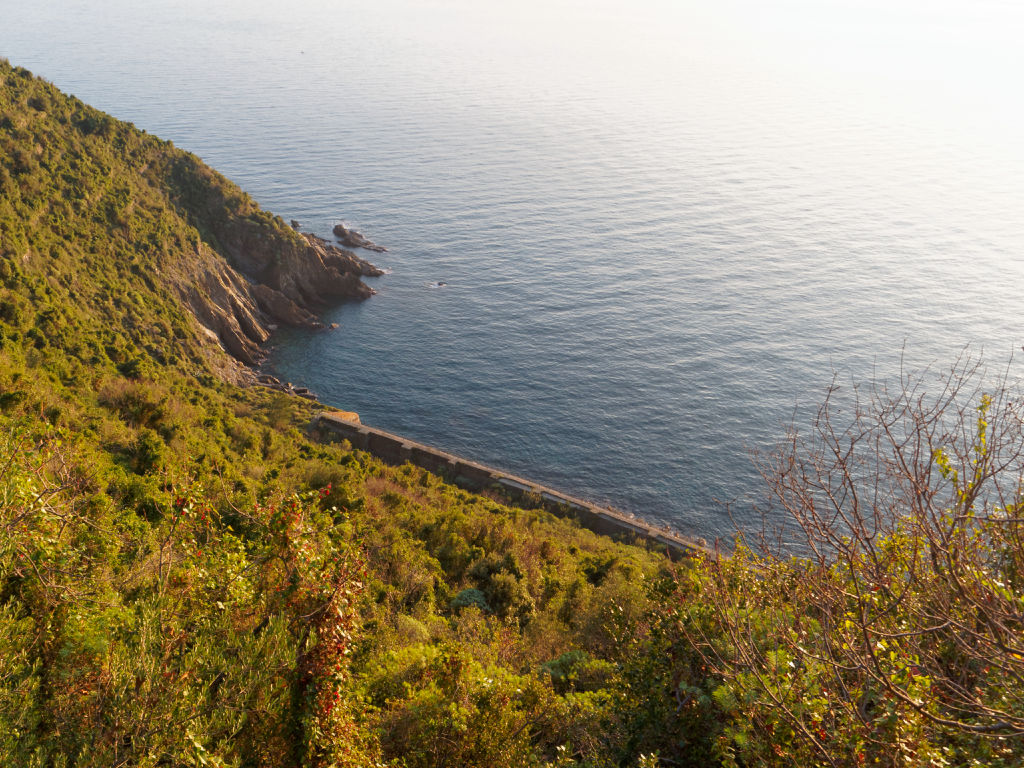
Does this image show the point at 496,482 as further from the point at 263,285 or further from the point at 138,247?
the point at 263,285

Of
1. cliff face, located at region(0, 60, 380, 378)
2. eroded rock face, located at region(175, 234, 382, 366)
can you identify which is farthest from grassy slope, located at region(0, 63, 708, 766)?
eroded rock face, located at region(175, 234, 382, 366)

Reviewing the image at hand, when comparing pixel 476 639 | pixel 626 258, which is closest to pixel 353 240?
pixel 626 258

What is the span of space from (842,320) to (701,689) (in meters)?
65.2

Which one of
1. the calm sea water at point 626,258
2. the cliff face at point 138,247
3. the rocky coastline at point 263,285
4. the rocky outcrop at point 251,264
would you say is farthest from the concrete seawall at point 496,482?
the rocky outcrop at point 251,264

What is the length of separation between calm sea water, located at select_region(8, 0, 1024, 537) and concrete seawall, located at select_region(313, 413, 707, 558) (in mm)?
3058

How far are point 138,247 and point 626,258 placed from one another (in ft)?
179

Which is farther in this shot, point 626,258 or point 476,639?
point 626,258

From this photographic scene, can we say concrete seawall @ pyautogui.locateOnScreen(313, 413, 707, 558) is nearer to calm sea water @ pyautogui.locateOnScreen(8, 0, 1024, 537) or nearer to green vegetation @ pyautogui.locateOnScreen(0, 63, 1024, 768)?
calm sea water @ pyautogui.locateOnScreen(8, 0, 1024, 537)

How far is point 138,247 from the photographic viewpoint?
54.8m

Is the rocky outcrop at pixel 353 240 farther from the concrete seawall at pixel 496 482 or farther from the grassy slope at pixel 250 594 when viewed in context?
the grassy slope at pixel 250 594

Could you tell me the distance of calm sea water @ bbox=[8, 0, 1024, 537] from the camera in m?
54.2

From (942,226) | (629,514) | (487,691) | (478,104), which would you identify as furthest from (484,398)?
(478,104)

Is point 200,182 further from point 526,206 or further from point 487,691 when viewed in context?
point 487,691

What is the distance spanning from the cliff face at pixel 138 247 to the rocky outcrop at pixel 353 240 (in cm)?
533
